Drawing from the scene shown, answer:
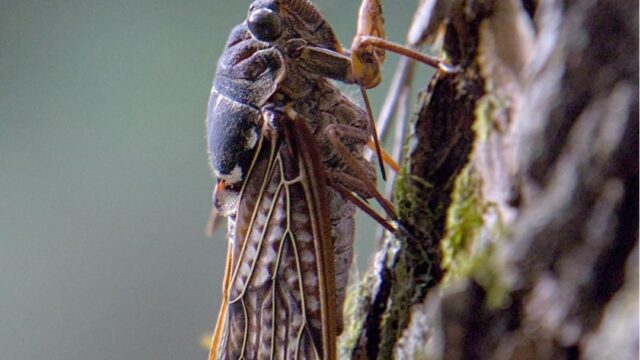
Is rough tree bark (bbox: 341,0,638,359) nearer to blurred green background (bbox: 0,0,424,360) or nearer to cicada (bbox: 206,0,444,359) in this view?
cicada (bbox: 206,0,444,359)

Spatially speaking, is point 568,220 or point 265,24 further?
point 265,24

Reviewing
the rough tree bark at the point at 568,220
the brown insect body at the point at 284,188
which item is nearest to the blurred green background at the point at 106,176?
the brown insect body at the point at 284,188

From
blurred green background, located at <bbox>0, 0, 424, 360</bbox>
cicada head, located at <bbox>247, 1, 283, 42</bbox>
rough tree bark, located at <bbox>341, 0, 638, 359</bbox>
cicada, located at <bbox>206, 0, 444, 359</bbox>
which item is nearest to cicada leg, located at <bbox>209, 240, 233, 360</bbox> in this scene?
cicada, located at <bbox>206, 0, 444, 359</bbox>

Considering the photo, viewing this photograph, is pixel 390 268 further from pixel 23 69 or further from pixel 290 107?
pixel 23 69

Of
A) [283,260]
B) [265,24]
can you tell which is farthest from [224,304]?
[265,24]

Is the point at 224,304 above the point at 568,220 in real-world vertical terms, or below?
below

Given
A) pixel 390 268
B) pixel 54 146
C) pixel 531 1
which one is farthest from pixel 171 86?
pixel 531 1

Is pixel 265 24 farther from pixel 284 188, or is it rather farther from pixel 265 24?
pixel 284 188

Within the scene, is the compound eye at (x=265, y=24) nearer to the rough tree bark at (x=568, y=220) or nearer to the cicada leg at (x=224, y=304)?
the cicada leg at (x=224, y=304)
